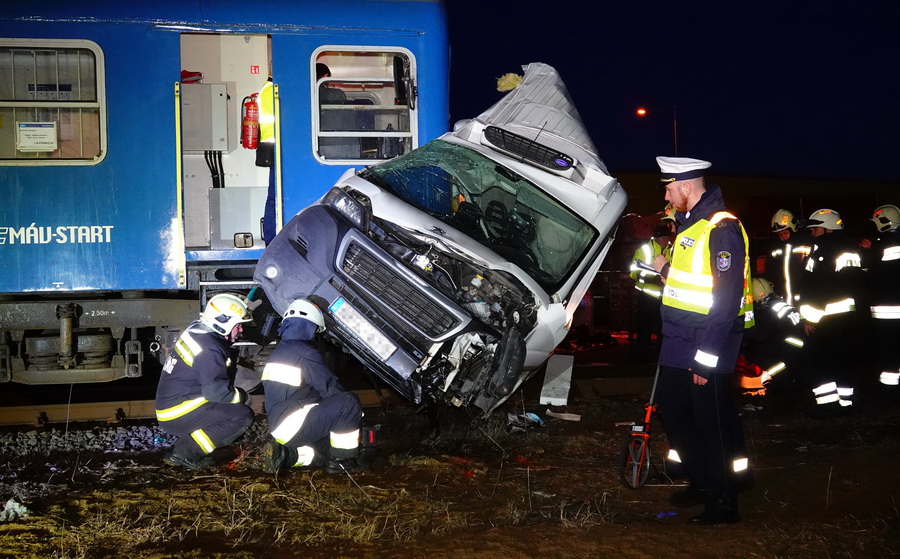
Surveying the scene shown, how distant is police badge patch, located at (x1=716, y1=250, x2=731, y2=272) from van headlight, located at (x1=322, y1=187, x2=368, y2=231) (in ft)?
7.92

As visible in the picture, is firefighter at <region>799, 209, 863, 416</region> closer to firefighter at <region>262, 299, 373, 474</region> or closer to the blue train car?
the blue train car

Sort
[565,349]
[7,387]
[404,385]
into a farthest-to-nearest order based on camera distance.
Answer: [565,349] < [7,387] < [404,385]

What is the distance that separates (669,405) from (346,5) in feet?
14.3

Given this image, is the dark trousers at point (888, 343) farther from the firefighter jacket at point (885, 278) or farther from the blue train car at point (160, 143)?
the blue train car at point (160, 143)

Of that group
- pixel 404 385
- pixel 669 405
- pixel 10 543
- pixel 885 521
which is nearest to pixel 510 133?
pixel 404 385

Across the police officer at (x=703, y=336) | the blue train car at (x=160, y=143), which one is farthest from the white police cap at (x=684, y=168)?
the blue train car at (x=160, y=143)

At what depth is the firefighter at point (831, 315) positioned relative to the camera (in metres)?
7.02

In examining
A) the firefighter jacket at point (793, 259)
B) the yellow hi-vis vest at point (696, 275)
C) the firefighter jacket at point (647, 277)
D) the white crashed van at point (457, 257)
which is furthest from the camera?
the firefighter jacket at point (793, 259)

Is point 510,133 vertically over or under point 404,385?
over

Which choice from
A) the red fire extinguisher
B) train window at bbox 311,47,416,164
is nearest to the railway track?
the red fire extinguisher

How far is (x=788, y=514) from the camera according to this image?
4328mm

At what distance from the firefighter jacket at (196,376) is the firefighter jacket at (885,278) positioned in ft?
19.8

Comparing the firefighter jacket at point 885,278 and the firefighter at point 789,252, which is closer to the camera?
the firefighter jacket at point 885,278

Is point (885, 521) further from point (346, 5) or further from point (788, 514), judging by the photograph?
point (346, 5)
